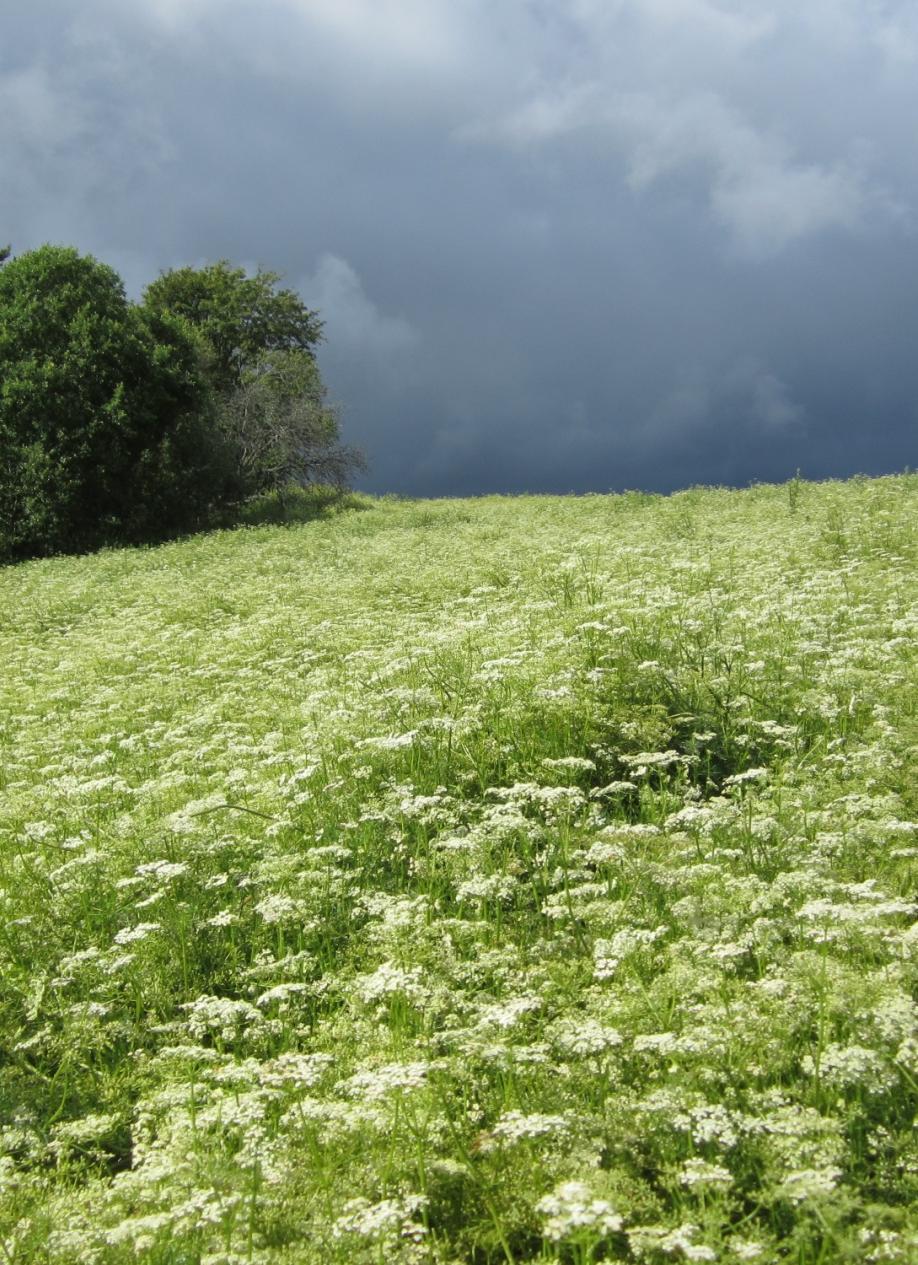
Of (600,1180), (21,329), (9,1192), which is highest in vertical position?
(21,329)

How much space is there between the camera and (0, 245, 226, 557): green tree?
35750 millimetres

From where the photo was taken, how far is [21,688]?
45.0 ft

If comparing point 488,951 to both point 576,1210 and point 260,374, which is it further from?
point 260,374

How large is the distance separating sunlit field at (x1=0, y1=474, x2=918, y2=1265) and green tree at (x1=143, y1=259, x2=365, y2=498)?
116 ft

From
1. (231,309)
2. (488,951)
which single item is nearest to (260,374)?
(231,309)

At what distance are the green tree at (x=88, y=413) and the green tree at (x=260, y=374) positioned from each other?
130 inches

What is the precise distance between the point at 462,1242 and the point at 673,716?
204 inches

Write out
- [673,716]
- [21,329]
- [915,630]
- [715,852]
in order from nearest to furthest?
1. [715,852]
2. [673,716]
3. [915,630]
4. [21,329]

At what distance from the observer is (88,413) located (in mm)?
36656

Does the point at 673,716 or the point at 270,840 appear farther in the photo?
the point at 673,716

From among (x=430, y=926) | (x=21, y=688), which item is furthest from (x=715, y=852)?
(x=21, y=688)

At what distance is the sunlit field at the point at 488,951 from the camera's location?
3574mm

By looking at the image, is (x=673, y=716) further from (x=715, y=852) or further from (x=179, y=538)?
(x=179, y=538)

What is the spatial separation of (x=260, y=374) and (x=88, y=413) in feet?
52.1
